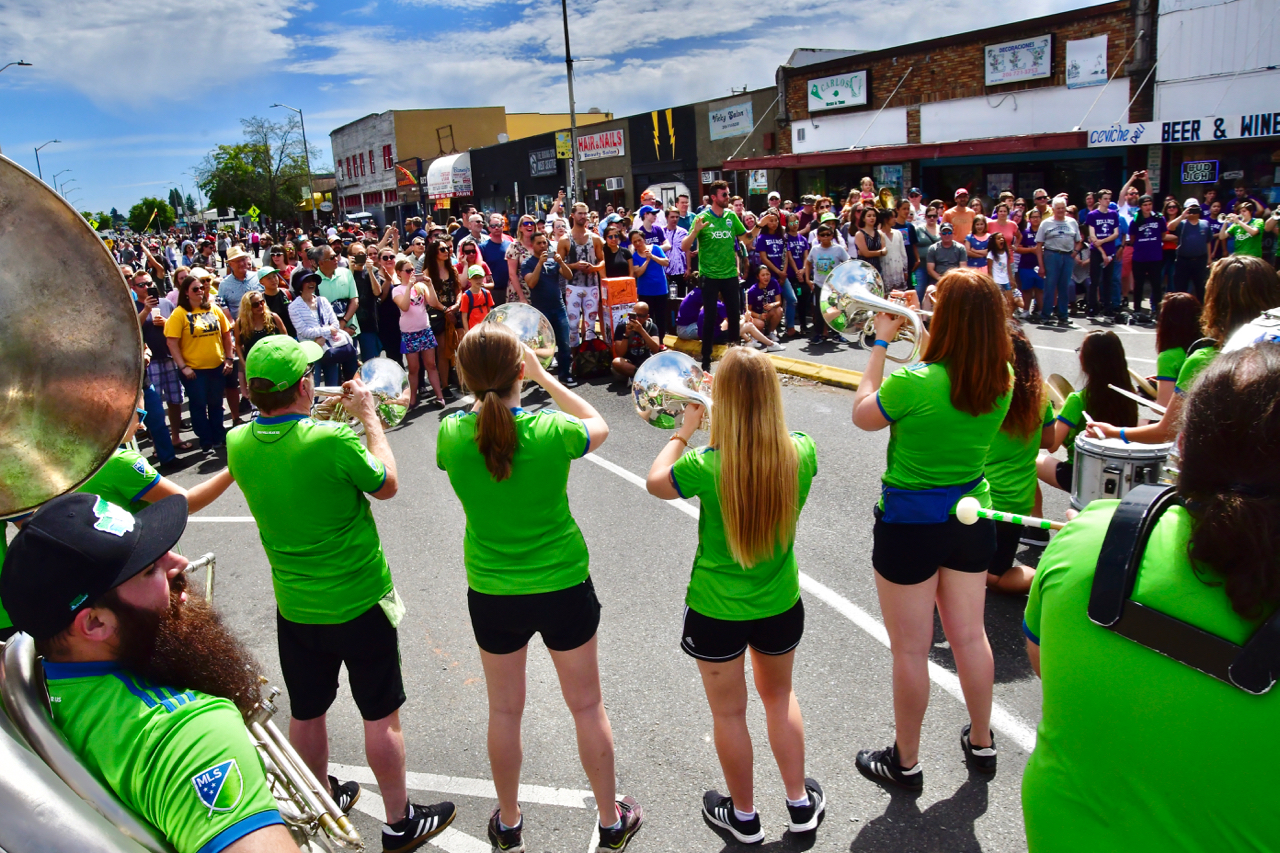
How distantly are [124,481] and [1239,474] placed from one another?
327cm

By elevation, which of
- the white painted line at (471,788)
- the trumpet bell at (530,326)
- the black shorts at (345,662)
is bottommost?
the white painted line at (471,788)

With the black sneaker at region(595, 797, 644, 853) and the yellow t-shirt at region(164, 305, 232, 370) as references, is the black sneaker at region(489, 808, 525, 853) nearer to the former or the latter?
the black sneaker at region(595, 797, 644, 853)

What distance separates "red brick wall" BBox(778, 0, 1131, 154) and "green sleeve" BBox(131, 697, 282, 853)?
2171 cm

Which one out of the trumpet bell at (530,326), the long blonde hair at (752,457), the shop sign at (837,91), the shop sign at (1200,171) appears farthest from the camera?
the shop sign at (837,91)

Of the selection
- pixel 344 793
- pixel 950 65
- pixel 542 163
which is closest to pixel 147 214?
pixel 542 163

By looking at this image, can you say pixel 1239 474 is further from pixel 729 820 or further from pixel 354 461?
pixel 354 461

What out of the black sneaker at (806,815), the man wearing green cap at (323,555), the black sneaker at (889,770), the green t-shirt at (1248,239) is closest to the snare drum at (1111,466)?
the black sneaker at (889,770)

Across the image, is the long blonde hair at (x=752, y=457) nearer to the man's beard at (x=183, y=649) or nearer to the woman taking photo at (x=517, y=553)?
the woman taking photo at (x=517, y=553)

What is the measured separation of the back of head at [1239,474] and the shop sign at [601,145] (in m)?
35.1

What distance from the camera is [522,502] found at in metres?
2.96

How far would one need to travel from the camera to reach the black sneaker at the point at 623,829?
10.2 feet

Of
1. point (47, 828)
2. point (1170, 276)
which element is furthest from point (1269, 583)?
point (1170, 276)

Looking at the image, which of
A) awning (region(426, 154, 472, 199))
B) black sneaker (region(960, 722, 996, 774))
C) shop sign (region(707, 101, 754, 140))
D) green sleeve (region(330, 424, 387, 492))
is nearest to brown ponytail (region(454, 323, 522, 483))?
green sleeve (region(330, 424, 387, 492))

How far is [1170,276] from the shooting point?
1341 cm
